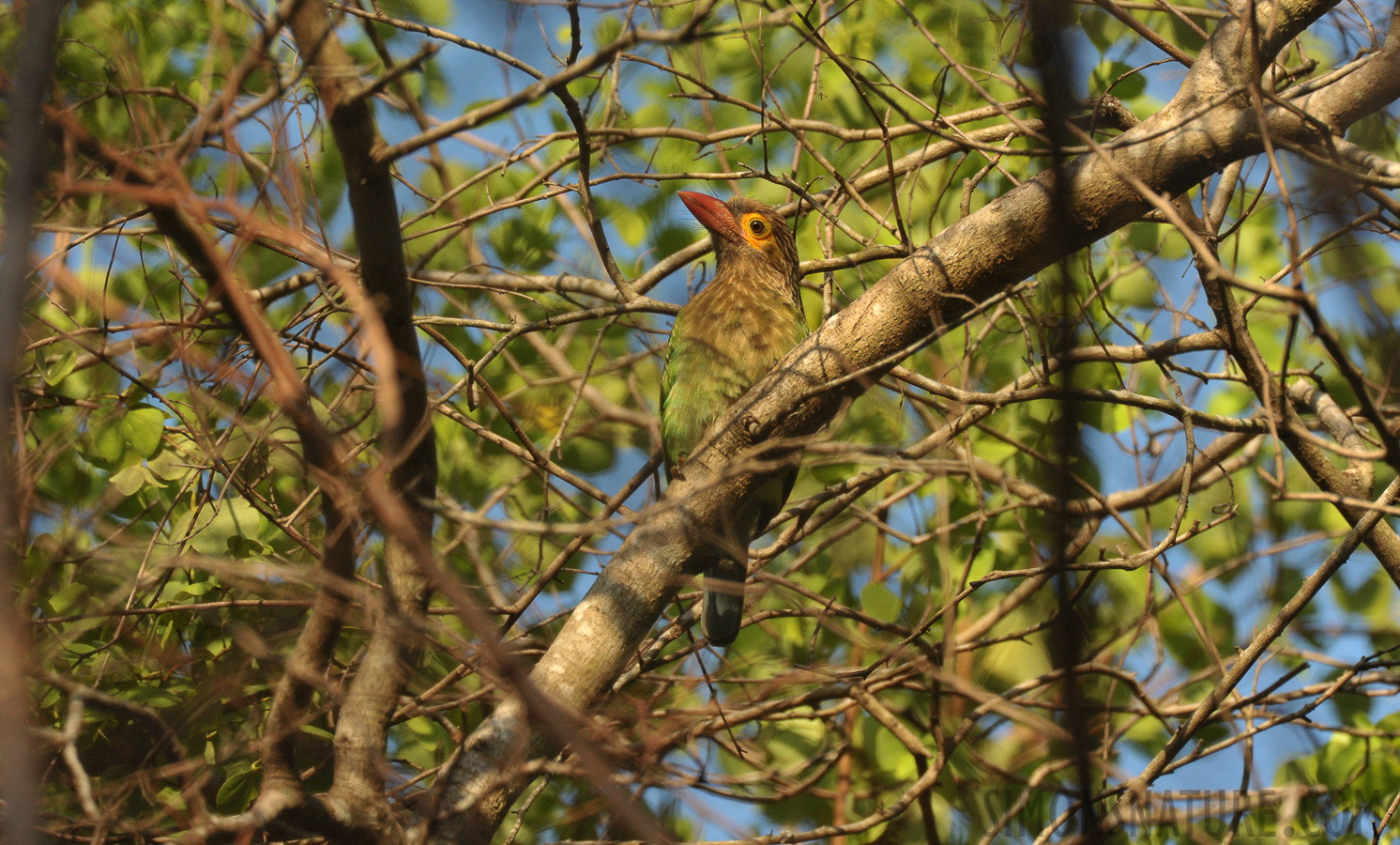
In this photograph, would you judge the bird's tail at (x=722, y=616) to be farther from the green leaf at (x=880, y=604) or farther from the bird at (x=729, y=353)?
the green leaf at (x=880, y=604)

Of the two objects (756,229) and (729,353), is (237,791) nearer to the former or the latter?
(729,353)

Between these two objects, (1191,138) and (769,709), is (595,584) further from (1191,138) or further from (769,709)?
(1191,138)

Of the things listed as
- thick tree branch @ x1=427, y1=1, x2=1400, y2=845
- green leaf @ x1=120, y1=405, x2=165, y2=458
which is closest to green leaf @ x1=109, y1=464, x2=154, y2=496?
green leaf @ x1=120, y1=405, x2=165, y2=458

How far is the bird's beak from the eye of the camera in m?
3.79

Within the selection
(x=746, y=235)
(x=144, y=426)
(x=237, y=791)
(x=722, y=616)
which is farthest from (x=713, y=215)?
(x=237, y=791)

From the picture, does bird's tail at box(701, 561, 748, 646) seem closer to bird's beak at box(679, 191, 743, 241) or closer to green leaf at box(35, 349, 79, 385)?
bird's beak at box(679, 191, 743, 241)

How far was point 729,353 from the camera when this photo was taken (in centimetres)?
328

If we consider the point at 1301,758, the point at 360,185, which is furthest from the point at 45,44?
the point at 1301,758

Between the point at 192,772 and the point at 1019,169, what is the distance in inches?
117

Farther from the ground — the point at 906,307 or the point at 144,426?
the point at 144,426

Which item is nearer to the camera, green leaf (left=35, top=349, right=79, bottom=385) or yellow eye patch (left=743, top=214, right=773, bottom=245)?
green leaf (left=35, top=349, right=79, bottom=385)

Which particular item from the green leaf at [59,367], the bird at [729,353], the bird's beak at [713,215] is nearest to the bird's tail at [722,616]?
the bird at [729,353]

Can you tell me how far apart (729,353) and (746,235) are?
28.0 inches

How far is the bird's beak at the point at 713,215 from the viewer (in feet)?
12.4
